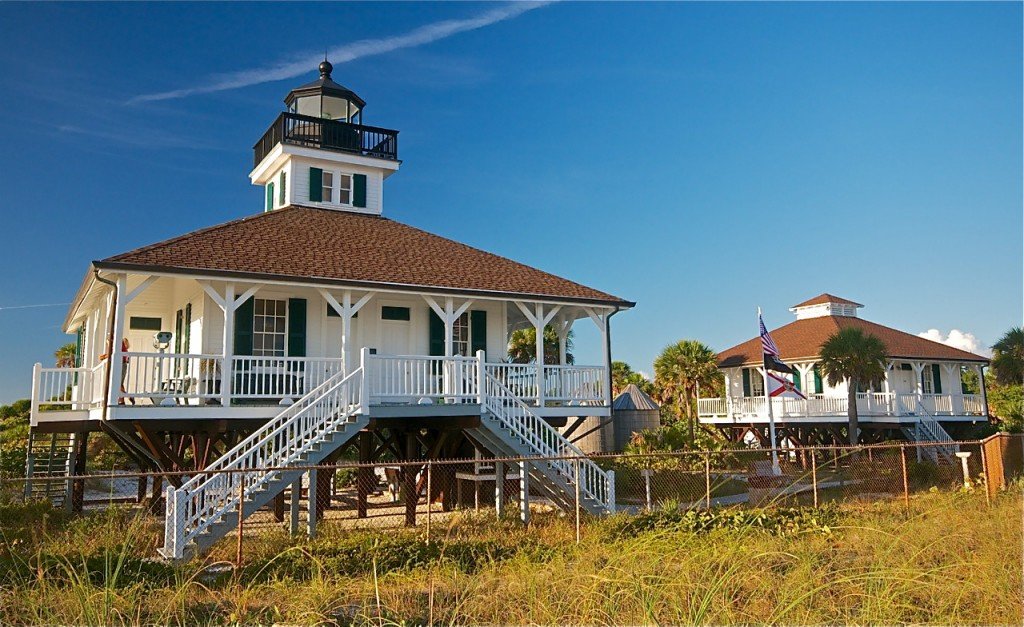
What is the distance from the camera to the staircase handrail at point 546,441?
50.6 ft

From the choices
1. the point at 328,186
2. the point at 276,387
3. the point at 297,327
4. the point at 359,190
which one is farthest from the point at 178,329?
the point at 359,190

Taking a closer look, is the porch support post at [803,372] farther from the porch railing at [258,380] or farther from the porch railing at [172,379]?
the porch railing at [172,379]

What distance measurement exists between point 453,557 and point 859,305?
33.3 meters

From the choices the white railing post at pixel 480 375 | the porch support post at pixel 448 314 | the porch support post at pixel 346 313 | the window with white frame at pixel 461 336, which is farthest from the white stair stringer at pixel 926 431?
the porch support post at pixel 346 313

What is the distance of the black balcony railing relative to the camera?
2270 cm

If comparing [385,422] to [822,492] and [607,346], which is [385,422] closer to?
[607,346]

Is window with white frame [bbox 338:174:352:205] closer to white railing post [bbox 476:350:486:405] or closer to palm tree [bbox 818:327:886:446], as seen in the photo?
white railing post [bbox 476:350:486:405]

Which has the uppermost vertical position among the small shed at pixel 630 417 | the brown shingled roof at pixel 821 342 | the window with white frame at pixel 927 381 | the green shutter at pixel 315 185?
the green shutter at pixel 315 185

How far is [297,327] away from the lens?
17.5 metres

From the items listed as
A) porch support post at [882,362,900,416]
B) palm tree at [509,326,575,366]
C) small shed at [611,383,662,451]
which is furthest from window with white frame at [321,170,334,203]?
porch support post at [882,362,900,416]

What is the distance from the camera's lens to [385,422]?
17.1 meters

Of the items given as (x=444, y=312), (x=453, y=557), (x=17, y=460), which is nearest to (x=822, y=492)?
(x=444, y=312)

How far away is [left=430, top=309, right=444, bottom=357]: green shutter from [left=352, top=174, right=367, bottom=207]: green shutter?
238 inches

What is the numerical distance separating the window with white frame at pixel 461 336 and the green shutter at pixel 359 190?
609 cm
